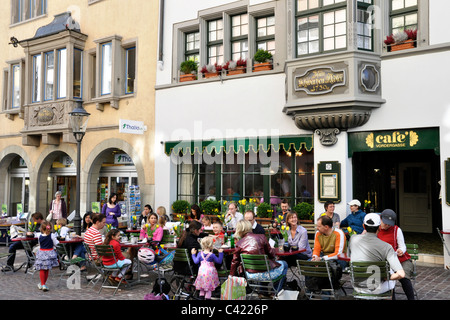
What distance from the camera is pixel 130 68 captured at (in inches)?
629

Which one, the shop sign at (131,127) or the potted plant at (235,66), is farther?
the shop sign at (131,127)

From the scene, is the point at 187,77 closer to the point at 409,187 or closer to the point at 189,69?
the point at 189,69

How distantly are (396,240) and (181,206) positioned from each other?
8552 millimetres

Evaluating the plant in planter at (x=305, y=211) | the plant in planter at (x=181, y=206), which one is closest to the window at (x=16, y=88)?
the plant in planter at (x=181, y=206)

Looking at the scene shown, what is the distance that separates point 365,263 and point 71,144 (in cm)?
1372

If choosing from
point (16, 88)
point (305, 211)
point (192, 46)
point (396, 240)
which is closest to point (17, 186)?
point (16, 88)

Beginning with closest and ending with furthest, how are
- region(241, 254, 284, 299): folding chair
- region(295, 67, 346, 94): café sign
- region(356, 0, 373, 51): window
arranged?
region(241, 254, 284, 299): folding chair < region(295, 67, 346, 94): café sign < region(356, 0, 373, 51): window

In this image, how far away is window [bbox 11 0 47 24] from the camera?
18688 mm

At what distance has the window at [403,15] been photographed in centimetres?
1067

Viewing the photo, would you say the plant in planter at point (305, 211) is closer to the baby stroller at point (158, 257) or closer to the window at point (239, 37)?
the baby stroller at point (158, 257)

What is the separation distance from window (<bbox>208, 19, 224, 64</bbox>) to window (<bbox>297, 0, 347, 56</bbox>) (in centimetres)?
292

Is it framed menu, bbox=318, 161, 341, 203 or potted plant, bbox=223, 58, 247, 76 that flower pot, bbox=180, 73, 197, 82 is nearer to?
potted plant, bbox=223, 58, 247, 76

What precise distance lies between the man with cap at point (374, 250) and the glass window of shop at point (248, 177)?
250 inches

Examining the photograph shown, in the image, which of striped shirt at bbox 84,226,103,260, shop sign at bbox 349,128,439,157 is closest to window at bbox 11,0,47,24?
striped shirt at bbox 84,226,103,260
